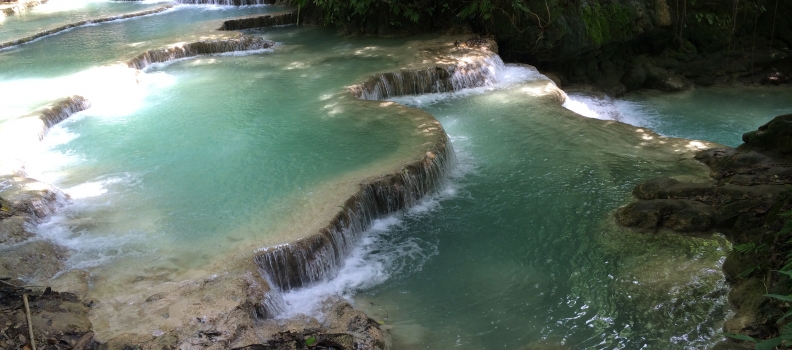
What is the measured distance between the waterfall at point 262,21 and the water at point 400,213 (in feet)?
13.6

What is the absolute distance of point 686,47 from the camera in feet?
41.1

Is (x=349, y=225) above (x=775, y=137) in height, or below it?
below

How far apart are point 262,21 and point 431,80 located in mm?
6286

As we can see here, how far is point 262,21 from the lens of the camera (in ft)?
47.1

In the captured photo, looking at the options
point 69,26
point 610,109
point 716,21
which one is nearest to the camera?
point 610,109

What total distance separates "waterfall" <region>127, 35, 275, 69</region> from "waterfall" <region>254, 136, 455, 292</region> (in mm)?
6105

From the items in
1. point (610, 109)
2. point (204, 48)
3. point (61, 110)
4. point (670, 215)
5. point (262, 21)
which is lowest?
point (610, 109)

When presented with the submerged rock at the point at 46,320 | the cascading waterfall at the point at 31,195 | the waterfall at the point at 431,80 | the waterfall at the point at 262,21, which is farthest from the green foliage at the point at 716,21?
the submerged rock at the point at 46,320

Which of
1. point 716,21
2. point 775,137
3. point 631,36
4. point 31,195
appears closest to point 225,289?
point 31,195

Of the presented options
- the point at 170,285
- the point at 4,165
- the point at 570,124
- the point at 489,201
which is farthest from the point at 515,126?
the point at 4,165

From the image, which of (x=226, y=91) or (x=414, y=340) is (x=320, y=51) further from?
(x=414, y=340)

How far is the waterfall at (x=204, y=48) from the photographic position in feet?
36.4

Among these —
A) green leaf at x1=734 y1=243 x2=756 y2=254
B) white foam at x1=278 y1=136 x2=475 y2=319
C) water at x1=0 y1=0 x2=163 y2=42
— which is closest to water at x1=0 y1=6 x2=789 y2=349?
white foam at x1=278 y1=136 x2=475 y2=319

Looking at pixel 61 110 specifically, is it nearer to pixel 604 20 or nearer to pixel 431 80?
pixel 431 80
